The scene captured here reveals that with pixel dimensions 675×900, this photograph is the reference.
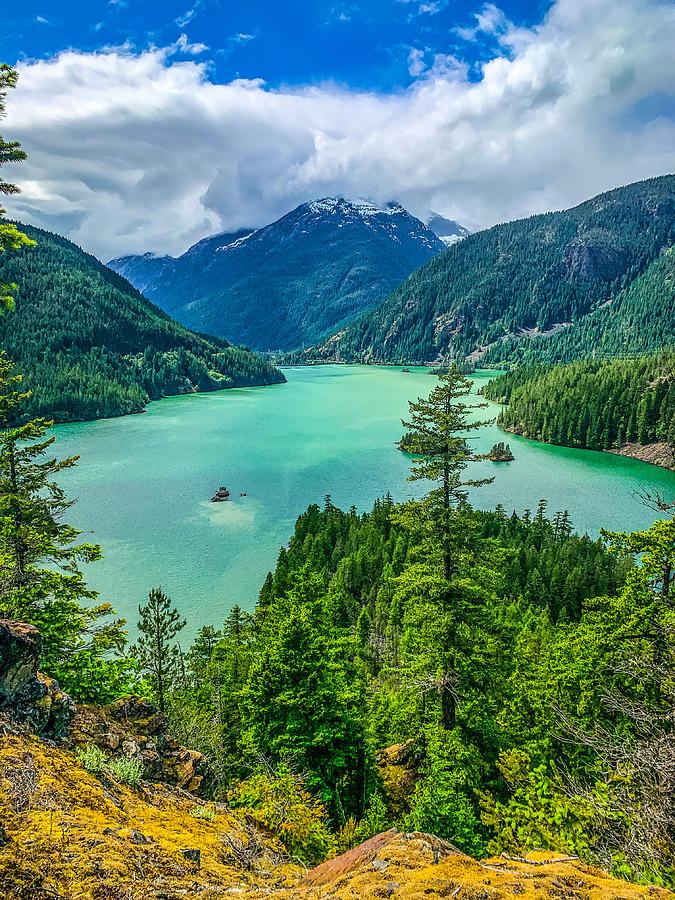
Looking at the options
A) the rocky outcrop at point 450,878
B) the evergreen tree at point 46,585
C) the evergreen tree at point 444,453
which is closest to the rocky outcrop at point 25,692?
the evergreen tree at point 46,585

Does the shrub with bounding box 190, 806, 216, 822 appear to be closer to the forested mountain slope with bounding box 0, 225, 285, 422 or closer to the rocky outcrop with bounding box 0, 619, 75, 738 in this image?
the rocky outcrop with bounding box 0, 619, 75, 738

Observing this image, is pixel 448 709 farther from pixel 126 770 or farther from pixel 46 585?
pixel 46 585

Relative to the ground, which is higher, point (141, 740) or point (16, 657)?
point (16, 657)

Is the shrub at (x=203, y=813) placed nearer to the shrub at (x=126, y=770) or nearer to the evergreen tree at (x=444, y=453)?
the shrub at (x=126, y=770)

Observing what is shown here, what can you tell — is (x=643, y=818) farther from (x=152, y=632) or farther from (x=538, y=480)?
(x=538, y=480)

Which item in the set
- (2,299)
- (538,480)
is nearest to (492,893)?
(2,299)

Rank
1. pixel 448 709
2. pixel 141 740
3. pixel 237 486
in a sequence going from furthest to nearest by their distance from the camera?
pixel 237 486 → pixel 448 709 → pixel 141 740

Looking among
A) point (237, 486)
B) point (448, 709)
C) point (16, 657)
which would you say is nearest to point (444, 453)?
point (448, 709)
